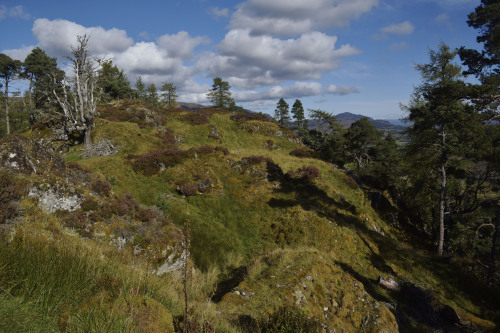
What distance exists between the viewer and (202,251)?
44.7 feet

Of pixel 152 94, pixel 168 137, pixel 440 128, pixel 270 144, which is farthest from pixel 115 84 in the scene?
pixel 440 128

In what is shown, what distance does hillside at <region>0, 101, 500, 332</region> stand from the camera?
3871mm

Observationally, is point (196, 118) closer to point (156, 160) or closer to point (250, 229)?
point (156, 160)

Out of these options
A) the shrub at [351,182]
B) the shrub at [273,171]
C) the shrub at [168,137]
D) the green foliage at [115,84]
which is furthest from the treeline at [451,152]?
the green foliage at [115,84]

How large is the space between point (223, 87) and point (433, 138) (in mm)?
56854

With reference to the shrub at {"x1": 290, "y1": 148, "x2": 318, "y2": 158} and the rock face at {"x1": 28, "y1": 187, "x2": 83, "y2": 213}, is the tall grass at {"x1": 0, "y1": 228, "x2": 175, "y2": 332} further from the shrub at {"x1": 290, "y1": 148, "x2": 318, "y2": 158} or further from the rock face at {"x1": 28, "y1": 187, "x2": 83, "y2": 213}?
the shrub at {"x1": 290, "y1": 148, "x2": 318, "y2": 158}

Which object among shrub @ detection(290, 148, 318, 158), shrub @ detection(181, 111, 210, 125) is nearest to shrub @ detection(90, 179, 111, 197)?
shrub @ detection(290, 148, 318, 158)

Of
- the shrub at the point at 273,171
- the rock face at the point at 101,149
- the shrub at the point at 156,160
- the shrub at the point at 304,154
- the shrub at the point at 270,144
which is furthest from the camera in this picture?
the shrub at the point at 270,144

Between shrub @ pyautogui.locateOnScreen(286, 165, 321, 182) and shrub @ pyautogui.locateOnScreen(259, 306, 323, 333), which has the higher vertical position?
shrub @ pyautogui.locateOnScreen(286, 165, 321, 182)

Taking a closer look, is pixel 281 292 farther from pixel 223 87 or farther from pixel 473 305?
pixel 223 87

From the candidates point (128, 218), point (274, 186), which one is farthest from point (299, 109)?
point (128, 218)

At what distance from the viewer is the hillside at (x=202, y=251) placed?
387 cm

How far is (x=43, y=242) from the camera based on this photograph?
15.2 ft

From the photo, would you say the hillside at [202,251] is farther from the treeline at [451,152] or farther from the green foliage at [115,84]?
the green foliage at [115,84]
